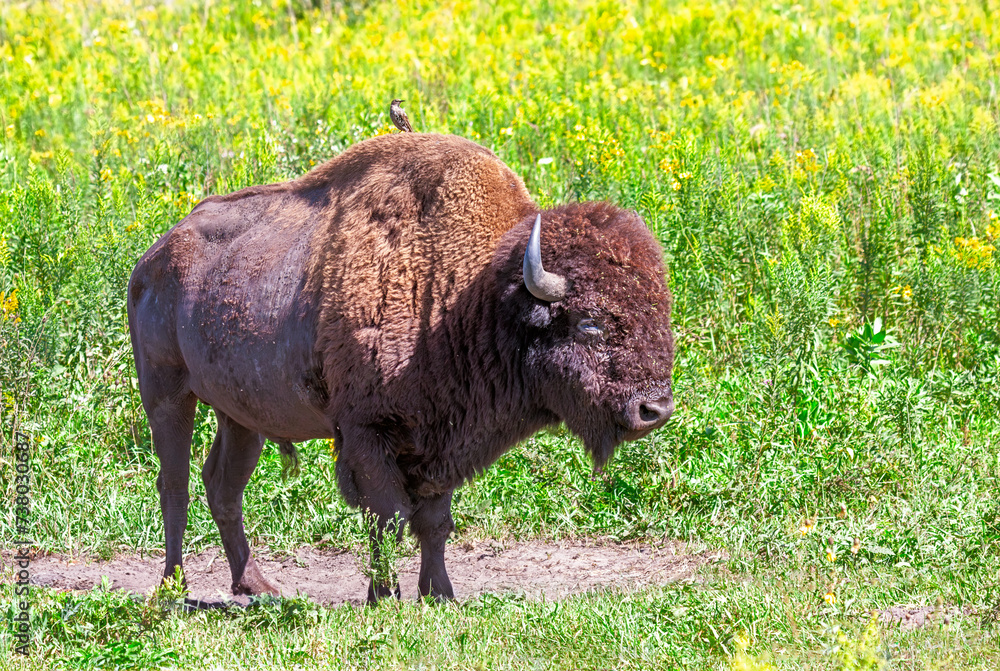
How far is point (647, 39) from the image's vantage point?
12656mm

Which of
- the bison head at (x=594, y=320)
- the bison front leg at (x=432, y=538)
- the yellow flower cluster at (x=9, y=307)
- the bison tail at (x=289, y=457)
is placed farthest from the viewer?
the yellow flower cluster at (x=9, y=307)

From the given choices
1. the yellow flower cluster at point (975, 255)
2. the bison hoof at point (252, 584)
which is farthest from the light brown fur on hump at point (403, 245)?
the yellow flower cluster at point (975, 255)

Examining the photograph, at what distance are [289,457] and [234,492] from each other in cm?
36

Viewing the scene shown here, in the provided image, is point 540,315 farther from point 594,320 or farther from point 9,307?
point 9,307

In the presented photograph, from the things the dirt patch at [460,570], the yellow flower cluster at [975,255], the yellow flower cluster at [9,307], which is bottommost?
the dirt patch at [460,570]

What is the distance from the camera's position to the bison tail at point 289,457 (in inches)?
227

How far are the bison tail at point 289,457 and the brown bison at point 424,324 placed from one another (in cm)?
24

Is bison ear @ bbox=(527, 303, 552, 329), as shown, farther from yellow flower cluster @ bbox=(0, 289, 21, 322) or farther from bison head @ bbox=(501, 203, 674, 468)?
yellow flower cluster @ bbox=(0, 289, 21, 322)

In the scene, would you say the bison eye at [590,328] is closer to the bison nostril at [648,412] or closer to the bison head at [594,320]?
the bison head at [594,320]

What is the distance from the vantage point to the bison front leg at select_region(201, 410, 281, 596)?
19.2ft

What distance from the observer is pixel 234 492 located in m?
5.93

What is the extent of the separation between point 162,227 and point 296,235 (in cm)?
279

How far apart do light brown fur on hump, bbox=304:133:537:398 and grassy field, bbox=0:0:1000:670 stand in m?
0.96

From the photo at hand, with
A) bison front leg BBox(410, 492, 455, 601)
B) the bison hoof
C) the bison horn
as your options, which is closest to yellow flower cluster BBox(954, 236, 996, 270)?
the bison horn
